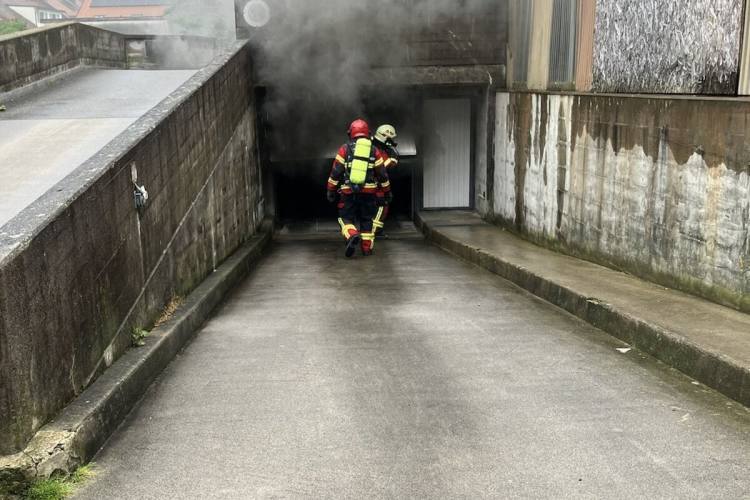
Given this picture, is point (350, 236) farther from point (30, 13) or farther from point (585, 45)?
point (30, 13)

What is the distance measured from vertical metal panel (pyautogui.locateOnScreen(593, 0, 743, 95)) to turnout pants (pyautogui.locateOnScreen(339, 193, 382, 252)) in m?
3.70

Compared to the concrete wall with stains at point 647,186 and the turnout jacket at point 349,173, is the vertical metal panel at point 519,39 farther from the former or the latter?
the turnout jacket at point 349,173

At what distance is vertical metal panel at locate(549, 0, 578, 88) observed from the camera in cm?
908

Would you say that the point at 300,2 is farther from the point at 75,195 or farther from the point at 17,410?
the point at 17,410

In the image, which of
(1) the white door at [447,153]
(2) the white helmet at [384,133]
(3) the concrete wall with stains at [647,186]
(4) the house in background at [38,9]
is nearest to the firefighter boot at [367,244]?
(2) the white helmet at [384,133]

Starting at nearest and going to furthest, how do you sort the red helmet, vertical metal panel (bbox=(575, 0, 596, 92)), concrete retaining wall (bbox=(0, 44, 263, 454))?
concrete retaining wall (bbox=(0, 44, 263, 454)) → vertical metal panel (bbox=(575, 0, 596, 92)) → the red helmet

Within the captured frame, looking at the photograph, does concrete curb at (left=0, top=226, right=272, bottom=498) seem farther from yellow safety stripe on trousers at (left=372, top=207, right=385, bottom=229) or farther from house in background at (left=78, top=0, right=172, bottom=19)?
house in background at (left=78, top=0, right=172, bottom=19)

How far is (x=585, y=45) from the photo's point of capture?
28.3ft

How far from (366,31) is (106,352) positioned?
29.8ft

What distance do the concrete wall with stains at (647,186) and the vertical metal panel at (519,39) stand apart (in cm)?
84

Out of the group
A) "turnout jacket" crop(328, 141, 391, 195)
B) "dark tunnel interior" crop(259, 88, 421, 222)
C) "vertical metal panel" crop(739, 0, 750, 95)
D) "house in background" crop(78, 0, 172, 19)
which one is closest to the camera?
"vertical metal panel" crop(739, 0, 750, 95)

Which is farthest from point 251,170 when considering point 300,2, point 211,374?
point 211,374

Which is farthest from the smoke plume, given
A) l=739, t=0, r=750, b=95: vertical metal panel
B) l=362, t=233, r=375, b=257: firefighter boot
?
l=739, t=0, r=750, b=95: vertical metal panel

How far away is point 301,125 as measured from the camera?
47.5 feet
